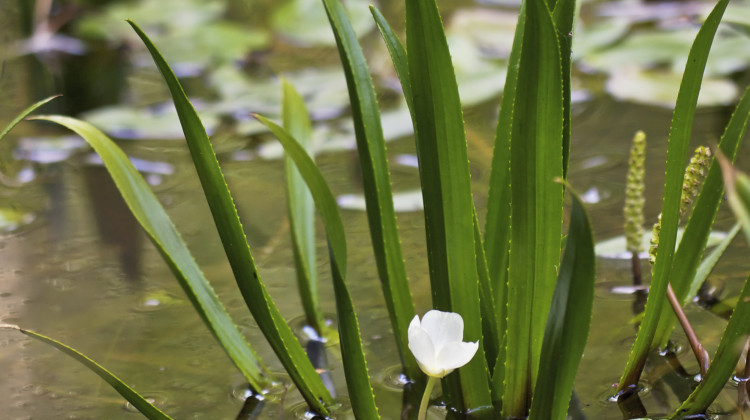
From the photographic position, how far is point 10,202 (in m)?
1.29

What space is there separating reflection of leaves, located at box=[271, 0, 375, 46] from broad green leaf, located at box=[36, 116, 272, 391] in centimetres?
121

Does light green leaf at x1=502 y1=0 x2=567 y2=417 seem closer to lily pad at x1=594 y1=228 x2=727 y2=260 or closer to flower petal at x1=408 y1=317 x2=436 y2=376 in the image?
flower petal at x1=408 y1=317 x2=436 y2=376

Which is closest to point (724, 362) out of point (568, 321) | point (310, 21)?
point (568, 321)

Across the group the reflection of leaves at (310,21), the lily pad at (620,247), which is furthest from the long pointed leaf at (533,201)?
the reflection of leaves at (310,21)

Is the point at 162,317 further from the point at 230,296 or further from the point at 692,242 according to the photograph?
the point at 692,242

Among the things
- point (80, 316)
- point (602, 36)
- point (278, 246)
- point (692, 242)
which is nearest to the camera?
point (692, 242)

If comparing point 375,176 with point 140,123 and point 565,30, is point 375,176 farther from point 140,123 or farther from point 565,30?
point 140,123

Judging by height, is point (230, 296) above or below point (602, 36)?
below

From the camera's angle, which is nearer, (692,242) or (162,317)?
(692,242)

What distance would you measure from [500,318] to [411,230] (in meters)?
0.41

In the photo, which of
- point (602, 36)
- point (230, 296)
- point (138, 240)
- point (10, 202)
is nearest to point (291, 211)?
point (230, 296)

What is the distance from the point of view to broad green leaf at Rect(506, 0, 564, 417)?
1.86ft

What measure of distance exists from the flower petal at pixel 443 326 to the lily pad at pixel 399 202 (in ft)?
1.91

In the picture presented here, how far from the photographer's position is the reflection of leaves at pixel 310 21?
192 centimetres
